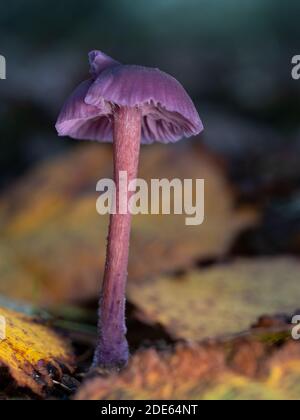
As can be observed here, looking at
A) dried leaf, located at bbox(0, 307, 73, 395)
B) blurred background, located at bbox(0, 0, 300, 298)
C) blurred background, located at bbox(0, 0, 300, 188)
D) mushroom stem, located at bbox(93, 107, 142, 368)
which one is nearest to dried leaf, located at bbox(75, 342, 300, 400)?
dried leaf, located at bbox(0, 307, 73, 395)

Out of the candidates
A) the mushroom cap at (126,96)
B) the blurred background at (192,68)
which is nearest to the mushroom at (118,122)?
the mushroom cap at (126,96)

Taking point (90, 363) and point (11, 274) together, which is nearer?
point (90, 363)

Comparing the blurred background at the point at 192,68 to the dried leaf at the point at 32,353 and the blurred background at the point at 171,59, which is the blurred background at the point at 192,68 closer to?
the blurred background at the point at 171,59

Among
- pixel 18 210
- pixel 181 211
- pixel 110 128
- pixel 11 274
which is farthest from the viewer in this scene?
pixel 18 210
